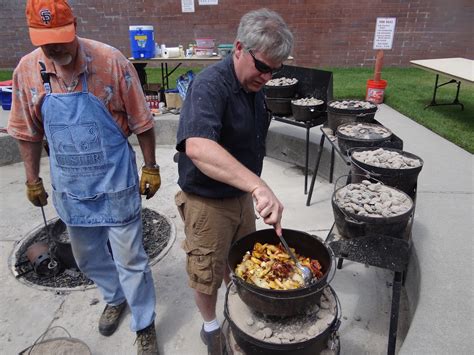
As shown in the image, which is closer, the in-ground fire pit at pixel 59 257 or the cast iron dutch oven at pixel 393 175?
the cast iron dutch oven at pixel 393 175

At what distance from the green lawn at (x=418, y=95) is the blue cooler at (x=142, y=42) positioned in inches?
97.8

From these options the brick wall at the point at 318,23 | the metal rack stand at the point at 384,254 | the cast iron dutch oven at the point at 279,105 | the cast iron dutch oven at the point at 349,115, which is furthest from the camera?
the brick wall at the point at 318,23

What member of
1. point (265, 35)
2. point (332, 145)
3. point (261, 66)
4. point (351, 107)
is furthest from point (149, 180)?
point (351, 107)

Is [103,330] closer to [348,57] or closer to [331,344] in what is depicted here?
[331,344]

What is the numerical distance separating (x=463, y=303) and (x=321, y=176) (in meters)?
3.13

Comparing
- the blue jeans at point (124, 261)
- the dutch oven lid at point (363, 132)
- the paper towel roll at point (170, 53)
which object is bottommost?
the blue jeans at point (124, 261)

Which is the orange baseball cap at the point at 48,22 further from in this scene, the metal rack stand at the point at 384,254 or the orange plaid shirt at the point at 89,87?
the metal rack stand at the point at 384,254

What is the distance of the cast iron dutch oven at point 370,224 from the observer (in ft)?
6.92

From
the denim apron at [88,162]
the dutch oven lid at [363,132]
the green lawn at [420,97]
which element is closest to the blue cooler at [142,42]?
the green lawn at [420,97]

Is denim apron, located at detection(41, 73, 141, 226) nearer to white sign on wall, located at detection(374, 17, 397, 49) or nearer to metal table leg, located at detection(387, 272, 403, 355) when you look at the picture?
metal table leg, located at detection(387, 272, 403, 355)

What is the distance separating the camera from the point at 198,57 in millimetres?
6777

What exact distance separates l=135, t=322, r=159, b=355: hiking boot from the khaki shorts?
0.58m

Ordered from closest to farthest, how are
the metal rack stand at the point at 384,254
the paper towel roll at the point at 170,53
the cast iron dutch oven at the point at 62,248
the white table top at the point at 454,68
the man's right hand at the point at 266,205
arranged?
the man's right hand at the point at 266,205 → the metal rack stand at the point at 384,254 → the cast iron dutch oven at the point at 62,248 → the white table top at the point at 454,68 → the paper towel roll at the point at 170,53

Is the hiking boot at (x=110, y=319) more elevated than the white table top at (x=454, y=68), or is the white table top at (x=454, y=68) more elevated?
the white table top at (x=454, y=68)
